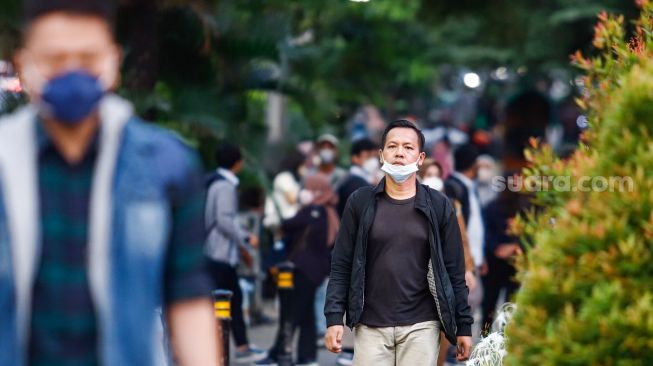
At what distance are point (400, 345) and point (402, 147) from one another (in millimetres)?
1044

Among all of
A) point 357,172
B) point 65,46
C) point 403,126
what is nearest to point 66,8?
point 65,46

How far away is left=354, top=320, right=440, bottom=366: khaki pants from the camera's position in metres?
6.89

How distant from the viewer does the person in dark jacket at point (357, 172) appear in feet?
41.5

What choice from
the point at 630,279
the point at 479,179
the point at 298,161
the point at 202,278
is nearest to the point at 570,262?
the point at 630,279

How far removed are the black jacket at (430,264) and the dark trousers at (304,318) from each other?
15.0 ft

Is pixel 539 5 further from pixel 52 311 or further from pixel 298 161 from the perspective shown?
pixel 52 311

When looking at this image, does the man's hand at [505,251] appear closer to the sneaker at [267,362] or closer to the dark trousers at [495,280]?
the dark trousers at [495,280]

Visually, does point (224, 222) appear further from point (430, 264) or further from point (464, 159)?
point (430, 264)

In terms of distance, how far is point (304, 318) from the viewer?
11711mm

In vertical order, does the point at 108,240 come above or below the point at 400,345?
above

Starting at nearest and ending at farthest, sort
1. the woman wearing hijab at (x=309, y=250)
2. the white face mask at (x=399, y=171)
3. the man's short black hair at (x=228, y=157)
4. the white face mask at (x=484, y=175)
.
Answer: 1. the white face mask at (x=399, y=171)
2. the man's short black hair at (x=228, y=157)
3. the woman wearing hijab at (x=309, y=250)
4. the white face mask at (x=484, y=175)

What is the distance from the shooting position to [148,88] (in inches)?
522

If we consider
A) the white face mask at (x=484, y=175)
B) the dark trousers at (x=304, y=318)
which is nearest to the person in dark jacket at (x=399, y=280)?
the dark trousers at (x=304, y=318)

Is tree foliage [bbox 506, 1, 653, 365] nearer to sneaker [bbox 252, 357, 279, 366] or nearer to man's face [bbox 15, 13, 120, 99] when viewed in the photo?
man's face [bbox 15, 13, 120, 99]
